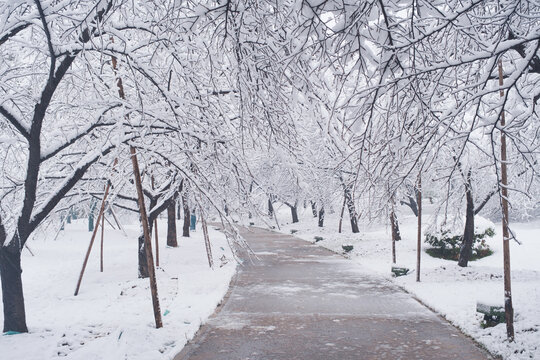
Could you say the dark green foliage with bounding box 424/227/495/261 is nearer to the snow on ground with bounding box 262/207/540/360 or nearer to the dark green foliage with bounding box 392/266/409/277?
the snow on ground with bounding box 262/207/540/360

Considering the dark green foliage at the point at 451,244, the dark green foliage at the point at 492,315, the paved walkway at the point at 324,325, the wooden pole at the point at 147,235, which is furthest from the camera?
the dark green foliage at the point at 451,244

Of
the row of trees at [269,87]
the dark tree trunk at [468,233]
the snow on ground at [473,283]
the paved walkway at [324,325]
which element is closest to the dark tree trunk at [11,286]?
the row of trees at [269,87]

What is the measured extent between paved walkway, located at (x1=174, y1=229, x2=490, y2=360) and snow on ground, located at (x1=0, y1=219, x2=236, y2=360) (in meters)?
0.54

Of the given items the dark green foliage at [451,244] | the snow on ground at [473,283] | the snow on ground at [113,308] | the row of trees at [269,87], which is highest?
the row of trees at [269,87]

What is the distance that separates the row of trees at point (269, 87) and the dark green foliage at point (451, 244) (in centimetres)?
1282

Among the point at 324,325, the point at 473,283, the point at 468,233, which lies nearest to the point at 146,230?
the point at 324,325

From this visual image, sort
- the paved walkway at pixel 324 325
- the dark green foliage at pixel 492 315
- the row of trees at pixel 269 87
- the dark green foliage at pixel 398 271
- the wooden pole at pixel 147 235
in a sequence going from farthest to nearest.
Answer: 1. the dark green foliage at pixel 398 271
2. the dark green foliage at pixel 492 315
3. the wooden pole at pixel 147 235
4. the paved walkway at pixel 324 325
5. the row of trees at pixel 269 87

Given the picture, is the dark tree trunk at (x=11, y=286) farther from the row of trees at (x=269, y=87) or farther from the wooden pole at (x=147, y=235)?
the wooden pole at (x=147, y=235)

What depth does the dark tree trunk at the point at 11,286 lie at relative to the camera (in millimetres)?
7578

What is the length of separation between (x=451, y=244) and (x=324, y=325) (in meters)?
13.2

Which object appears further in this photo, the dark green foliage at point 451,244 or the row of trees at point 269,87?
the dark green foliage at point 451,244

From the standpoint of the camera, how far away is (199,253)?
2208 centimetres

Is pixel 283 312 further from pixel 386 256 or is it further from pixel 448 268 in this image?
pixel 386 256

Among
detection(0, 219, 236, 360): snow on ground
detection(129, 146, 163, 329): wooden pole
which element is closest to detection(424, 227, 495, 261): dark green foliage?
detection(0, 219, 236, 360): snow on ground
